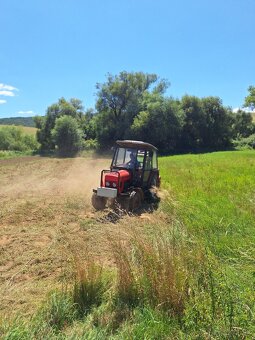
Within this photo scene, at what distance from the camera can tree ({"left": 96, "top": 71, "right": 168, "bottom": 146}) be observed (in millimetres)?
47125

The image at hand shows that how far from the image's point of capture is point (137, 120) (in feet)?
147

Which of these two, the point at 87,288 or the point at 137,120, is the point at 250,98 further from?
the point at 87,288

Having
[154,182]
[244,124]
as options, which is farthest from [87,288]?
[244,124]

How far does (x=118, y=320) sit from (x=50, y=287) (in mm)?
1418

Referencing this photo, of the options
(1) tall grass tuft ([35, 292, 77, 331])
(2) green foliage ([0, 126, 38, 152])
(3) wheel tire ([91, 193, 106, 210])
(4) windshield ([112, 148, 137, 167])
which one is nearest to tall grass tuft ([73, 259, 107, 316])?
(1) tall grass tuft ([35, 292, 77, 331])

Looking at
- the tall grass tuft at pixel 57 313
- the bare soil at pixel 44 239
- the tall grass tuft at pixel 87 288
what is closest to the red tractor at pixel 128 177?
the bare soil at pixel 44 239

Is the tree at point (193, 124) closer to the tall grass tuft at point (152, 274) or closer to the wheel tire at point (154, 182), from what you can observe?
the wheel tire at point (154, 182)

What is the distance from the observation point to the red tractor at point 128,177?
1007cm

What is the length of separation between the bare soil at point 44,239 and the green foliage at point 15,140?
138ft

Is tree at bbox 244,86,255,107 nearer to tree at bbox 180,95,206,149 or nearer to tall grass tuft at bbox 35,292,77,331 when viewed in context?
tree at bbox 180,95,206,149

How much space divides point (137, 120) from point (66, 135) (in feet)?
32.5

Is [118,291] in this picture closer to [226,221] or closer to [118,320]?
[118,320]

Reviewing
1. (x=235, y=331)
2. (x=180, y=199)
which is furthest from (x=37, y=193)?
(x=235, y=331)

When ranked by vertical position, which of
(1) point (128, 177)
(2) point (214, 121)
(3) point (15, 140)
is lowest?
(3) point (15, 140)
